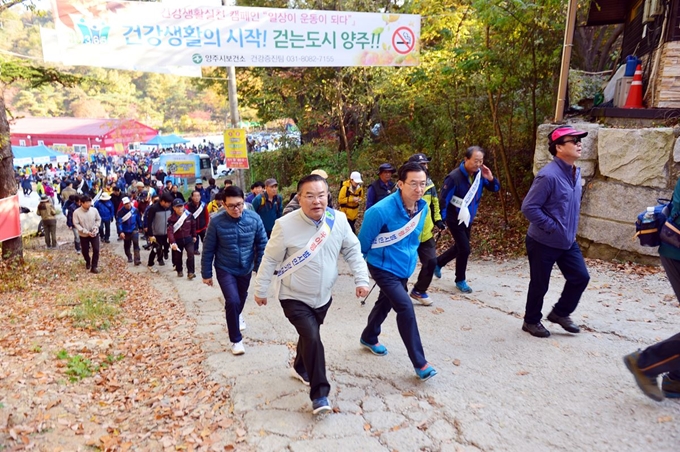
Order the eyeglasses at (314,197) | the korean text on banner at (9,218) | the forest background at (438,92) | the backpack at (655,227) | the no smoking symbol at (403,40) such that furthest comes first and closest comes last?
1. the no smoking symbol at (403,40)
2. the korean text on banner at (9,218)
3. the forest background at (438,92)
4. the eyeglasses at (314,197)
5. the backpack at (655,227)

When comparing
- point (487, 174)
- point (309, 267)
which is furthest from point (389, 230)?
point (487, 174)

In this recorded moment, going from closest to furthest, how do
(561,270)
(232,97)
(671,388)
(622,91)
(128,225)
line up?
1. (671,388)
2. (561,270)
3. (622,91)
4. (128,225)
5. (232,97)

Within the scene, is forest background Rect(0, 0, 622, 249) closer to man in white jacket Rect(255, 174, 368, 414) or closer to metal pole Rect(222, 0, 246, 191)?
metal pole Rect(222, 0, 246, 191)

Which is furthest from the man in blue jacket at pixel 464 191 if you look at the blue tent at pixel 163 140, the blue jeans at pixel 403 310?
the blue tent at pixel 163 140

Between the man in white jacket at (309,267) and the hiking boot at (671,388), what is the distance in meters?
2.40

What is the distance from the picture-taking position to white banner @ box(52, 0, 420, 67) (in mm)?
8273

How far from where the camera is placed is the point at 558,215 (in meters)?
4.29

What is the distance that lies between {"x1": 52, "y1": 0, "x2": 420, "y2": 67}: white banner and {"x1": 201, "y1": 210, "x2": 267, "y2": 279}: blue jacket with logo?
5.32 metres

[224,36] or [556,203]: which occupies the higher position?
[224,36]

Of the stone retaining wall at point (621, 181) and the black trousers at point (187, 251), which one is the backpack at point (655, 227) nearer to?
the stone retaining wall at point (621, 181)

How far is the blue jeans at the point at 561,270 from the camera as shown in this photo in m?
4.43

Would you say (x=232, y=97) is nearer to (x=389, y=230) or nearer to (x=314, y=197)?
(x=389, y=230)

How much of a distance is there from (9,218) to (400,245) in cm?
954

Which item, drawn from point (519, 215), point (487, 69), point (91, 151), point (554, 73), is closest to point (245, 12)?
point (487, 69)
